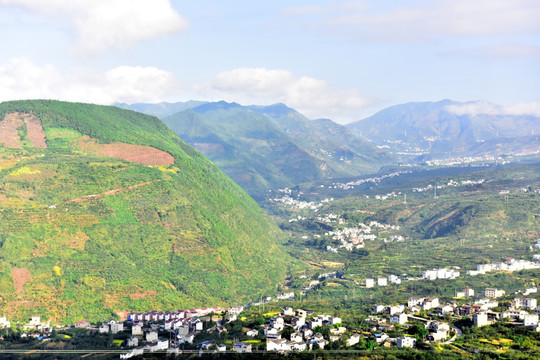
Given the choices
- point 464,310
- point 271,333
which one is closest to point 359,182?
point 464,310

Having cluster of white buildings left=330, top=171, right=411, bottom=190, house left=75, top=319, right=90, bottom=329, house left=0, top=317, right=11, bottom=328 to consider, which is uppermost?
cluster of white buildings left=330, top=171, right=411, bottom=190

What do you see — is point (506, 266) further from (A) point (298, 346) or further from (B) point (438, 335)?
(A) point (298, 346)

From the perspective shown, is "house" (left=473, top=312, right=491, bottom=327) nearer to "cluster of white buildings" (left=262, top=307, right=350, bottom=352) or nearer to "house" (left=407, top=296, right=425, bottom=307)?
"house" (left=407, top=296, right=425, bottom=307)

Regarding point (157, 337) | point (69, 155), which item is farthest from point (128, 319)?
point (69, 155)

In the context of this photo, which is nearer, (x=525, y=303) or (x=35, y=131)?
(x=525, y=303)

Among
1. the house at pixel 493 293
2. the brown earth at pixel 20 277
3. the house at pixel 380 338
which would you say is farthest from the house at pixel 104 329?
the house at pixel 493 293

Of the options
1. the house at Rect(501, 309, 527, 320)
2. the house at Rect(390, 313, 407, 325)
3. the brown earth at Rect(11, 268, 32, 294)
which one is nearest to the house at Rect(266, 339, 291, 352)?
the house at Rect(390, 313, 407, 325)
